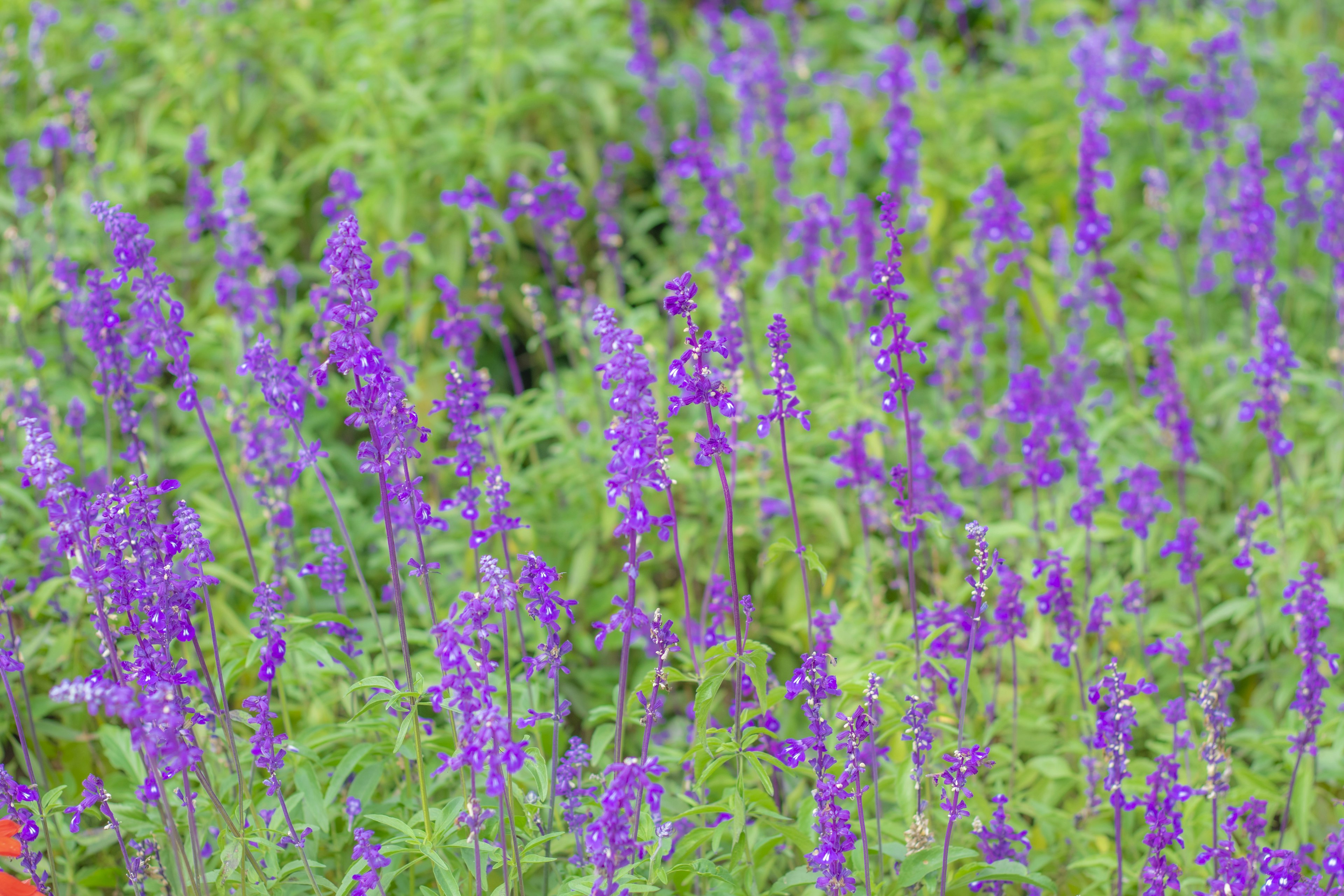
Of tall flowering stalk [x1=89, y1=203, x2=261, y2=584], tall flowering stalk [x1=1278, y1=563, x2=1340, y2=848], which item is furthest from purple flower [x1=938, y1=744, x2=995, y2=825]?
tall flowering stalk [x1=89, y1=203, x2=261, y2=584]

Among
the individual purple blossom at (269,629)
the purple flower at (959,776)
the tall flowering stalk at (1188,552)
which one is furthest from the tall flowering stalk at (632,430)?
the tall flowering stalk at (1188,552)

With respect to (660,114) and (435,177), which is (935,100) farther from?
(435,177)

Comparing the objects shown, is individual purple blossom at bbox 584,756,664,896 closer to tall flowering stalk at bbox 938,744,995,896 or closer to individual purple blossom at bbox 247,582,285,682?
tall flowering stalk at bbox 938,744,995,896

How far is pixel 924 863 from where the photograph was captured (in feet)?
11.9

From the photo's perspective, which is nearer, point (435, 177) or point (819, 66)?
point (435, 177)

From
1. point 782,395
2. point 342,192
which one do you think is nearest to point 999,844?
point 782,395

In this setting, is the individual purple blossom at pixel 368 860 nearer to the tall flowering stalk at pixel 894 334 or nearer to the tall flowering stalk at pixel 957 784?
the tall flowering stalk at pixel 957 784

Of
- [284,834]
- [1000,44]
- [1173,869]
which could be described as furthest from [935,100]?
[284,834]

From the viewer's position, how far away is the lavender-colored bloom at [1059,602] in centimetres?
439

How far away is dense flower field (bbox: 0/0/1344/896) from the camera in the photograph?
137 inches

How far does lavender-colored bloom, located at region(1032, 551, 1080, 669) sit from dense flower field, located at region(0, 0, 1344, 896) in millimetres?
31

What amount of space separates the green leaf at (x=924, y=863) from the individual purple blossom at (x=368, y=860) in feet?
5.05

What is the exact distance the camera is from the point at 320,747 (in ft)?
14.4

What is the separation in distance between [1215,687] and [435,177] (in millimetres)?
5718
